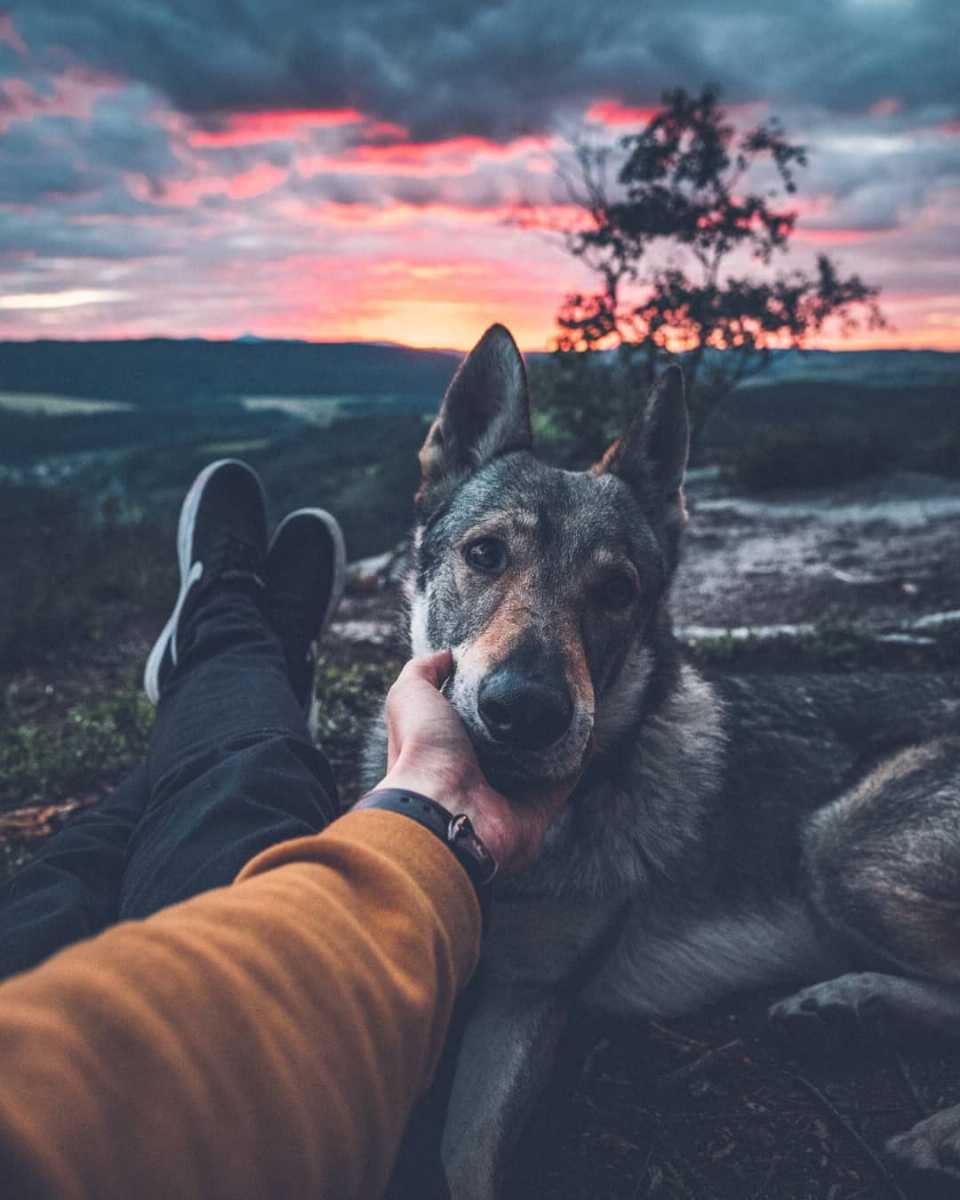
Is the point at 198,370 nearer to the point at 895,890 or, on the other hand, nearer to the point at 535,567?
the point at 535,567

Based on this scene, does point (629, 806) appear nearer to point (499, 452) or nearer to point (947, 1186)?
point (947, 1186)

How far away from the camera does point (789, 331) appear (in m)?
14.8

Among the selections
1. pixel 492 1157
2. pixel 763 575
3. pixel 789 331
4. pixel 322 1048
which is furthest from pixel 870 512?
pixel 322 1048

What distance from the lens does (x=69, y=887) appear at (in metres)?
2.25

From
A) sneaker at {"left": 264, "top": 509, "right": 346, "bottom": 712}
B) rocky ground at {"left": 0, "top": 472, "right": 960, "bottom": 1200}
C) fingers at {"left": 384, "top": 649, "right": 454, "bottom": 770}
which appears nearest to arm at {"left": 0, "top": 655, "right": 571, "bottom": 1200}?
fingers at {"left": 384, "top": 649, "right": 454, "bottom": 770}

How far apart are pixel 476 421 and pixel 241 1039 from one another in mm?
2934

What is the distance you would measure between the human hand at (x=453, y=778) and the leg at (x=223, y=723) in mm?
522

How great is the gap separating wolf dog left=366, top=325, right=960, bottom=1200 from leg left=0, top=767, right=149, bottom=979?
3.06ft

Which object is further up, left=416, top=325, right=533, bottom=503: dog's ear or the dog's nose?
left=416, top=325, right=533, bottom=503: dog's ear

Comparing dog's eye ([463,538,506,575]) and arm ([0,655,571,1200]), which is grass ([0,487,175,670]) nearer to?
dog's eye ([463,538,506,575])

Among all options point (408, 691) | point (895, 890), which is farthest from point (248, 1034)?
point (895, 890)

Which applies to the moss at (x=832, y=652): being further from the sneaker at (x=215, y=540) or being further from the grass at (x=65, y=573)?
the grass at (x=65, y=573)

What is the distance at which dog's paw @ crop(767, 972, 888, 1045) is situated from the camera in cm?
254

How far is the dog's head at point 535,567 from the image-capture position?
220cm
